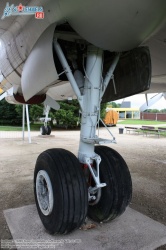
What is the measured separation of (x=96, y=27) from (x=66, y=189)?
5.03 feet

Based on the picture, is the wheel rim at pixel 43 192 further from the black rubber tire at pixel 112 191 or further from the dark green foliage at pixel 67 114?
the dark green foliage at pixel 67 114

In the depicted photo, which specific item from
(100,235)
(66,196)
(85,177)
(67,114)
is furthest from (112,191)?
(67,114)

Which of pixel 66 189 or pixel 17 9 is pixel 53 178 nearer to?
pixel 66 189

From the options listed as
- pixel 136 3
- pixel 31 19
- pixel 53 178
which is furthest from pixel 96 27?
pixel 53 178

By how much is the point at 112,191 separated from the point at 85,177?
0.34 meters

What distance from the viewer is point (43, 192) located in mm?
2717

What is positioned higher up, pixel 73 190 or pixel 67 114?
pixel 67 114

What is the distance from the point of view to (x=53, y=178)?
2.39 metres

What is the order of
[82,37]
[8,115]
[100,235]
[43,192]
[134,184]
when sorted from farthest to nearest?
[8,115], [134,184], [43,192], [100,235], [82,37]

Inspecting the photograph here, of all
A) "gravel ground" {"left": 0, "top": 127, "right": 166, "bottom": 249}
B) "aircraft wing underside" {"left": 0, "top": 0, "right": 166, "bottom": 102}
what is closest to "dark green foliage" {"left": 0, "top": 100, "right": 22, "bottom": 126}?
"gravel ground" {"left": 0, "top": 127, "right": 166, "bottom": 249}

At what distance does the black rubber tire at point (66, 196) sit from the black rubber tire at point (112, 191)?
1.20 feet

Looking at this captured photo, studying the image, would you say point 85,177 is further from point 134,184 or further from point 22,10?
point 134,184

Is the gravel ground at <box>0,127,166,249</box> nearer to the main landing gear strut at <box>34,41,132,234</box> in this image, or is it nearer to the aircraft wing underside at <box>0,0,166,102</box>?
the main landing gear strut at <box>34,41,132,234</box>

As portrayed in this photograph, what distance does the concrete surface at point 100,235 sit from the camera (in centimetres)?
235
